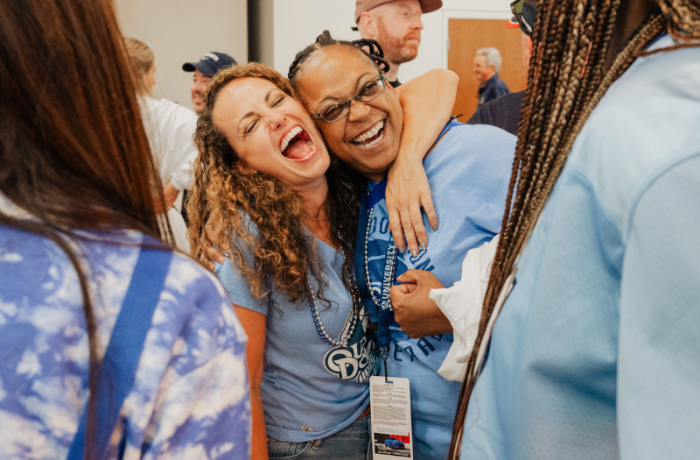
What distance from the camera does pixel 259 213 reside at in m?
1.33

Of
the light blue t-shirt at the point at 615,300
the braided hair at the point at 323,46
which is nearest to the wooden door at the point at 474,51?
the braided hair at the point at 323,46

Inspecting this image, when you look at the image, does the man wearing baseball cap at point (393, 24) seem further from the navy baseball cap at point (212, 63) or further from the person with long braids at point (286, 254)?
the person with long braids at point (286, 254)

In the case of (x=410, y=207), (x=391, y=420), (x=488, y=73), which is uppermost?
(x=488, y=73)

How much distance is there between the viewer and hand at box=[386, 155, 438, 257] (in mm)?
1342

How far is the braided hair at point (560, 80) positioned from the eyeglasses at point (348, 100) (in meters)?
0.84

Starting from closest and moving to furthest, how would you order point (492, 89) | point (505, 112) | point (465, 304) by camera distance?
1. point (465, 304)
2. point (505, 112)
3. point (492, 89)

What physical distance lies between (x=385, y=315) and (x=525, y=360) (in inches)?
31.3

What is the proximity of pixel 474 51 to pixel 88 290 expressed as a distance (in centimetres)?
538

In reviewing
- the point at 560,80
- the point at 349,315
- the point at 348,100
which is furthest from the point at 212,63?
the point at 560,80

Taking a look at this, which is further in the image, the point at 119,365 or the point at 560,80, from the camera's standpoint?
the point at 560,80

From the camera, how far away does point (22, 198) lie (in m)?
0.46

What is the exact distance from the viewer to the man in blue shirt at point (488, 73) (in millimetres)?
4853

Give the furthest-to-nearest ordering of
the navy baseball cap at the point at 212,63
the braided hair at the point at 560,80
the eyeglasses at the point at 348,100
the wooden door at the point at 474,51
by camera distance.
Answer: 1. the wooden door at the point at 474,51
2. the navy baseball cap at the point at 212,63
3. the eyeglasses at the point at 348,100
4. the braided hair at the point at 560,80

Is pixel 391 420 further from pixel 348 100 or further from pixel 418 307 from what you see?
pixel 348 100
